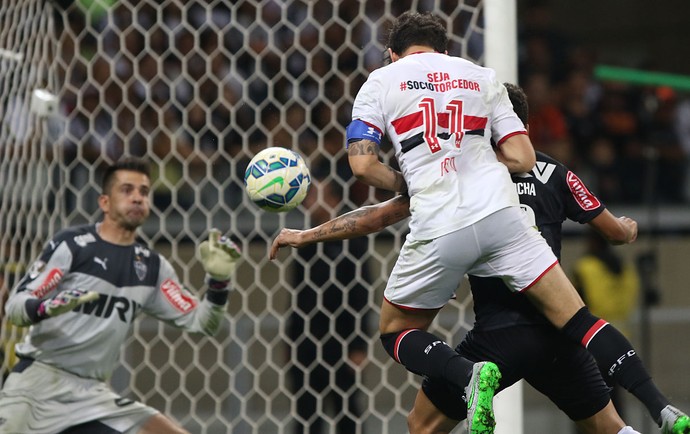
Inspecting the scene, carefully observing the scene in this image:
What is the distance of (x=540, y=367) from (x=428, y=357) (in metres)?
0.45

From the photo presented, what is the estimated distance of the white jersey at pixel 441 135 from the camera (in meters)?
3.97

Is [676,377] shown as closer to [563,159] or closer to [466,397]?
[563,159]

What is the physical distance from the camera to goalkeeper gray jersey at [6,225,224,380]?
212 inches

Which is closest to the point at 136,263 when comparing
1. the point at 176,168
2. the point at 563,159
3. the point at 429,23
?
the point at 429,23

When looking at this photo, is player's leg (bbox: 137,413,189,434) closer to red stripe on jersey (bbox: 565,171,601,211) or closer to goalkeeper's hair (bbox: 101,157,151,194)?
goalkeeper's hair (bbox: 101,157,151,194)

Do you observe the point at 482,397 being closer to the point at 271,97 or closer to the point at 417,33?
the point at 417,33

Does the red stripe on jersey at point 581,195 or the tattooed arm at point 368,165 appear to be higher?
the tattooed arm at point 368,165

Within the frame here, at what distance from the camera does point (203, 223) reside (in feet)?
28.5

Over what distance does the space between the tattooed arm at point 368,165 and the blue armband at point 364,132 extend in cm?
1

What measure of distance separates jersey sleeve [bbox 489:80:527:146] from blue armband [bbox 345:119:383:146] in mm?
432

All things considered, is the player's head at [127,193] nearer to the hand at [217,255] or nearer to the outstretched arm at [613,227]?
the hand at [217,255]

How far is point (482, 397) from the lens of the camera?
3.71m

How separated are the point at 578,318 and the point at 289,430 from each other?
4.99m

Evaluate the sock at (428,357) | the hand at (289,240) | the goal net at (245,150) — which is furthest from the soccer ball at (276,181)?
the goal net at (245,150)
